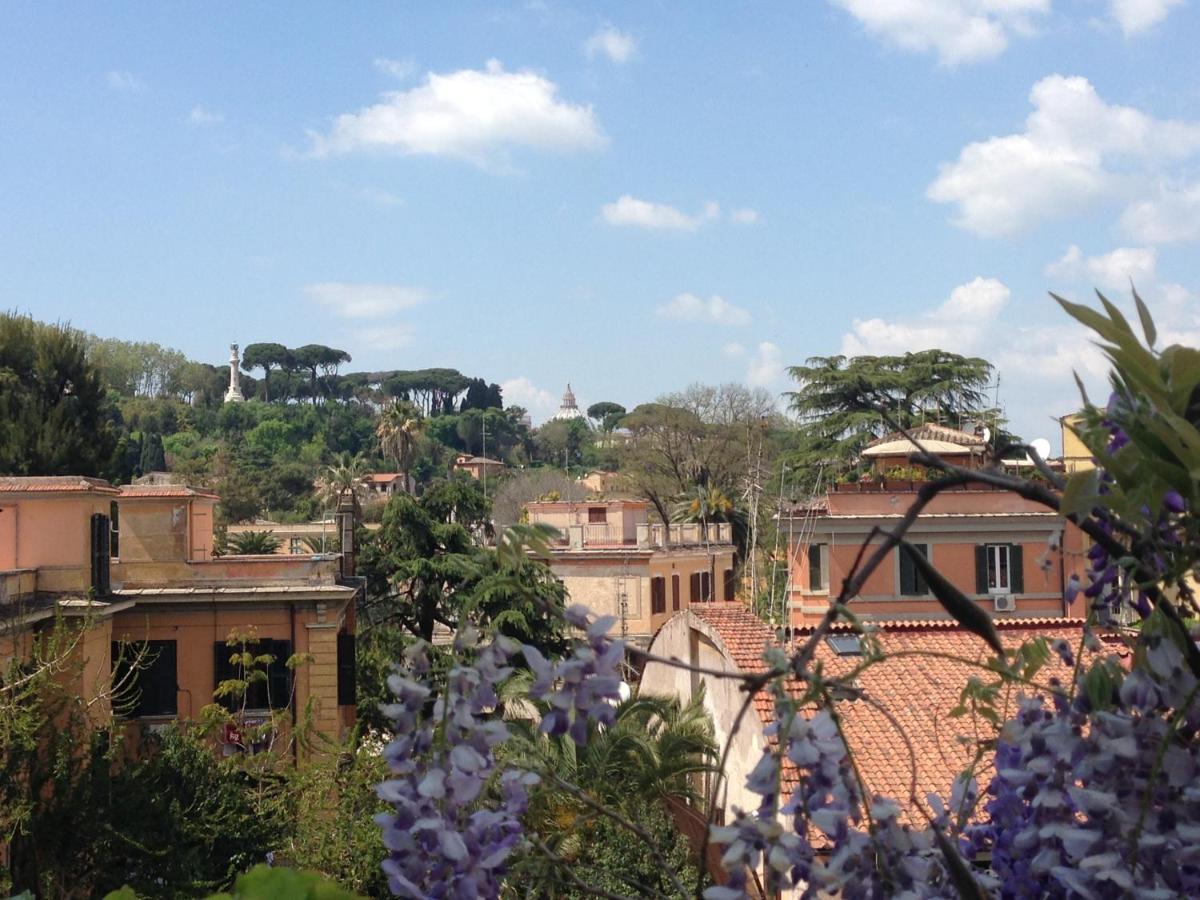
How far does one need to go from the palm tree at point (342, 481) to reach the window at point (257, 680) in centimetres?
3983

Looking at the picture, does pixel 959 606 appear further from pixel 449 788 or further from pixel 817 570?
pixel 817 570

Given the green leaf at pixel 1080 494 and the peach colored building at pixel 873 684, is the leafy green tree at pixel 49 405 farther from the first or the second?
the green leaf at pixel 1080 494

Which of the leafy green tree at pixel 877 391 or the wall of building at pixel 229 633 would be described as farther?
the leafy green tree at pixel 877 391

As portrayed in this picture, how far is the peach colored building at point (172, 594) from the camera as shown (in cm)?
1884

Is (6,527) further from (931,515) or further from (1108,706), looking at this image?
(1108,706)

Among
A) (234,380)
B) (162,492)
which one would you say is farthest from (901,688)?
(234,380)

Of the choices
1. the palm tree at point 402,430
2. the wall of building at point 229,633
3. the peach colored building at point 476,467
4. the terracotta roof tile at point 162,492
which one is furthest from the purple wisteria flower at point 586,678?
the peach colored building at point 476,467

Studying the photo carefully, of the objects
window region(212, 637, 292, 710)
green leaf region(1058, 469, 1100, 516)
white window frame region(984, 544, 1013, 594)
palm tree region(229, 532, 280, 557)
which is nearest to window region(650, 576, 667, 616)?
palm tree region(229, 532, 280, 557)

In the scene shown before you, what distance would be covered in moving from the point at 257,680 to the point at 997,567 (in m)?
14.8

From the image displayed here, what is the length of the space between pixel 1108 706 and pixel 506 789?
0.86m

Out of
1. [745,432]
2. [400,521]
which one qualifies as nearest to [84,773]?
[400,521]

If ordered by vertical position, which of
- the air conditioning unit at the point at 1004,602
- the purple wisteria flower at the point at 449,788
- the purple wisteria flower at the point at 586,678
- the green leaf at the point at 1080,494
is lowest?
the air conditioning unit at the point at 1004,602

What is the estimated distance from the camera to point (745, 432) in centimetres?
5294

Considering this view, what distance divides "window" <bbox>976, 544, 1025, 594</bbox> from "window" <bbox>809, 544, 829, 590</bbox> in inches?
121
